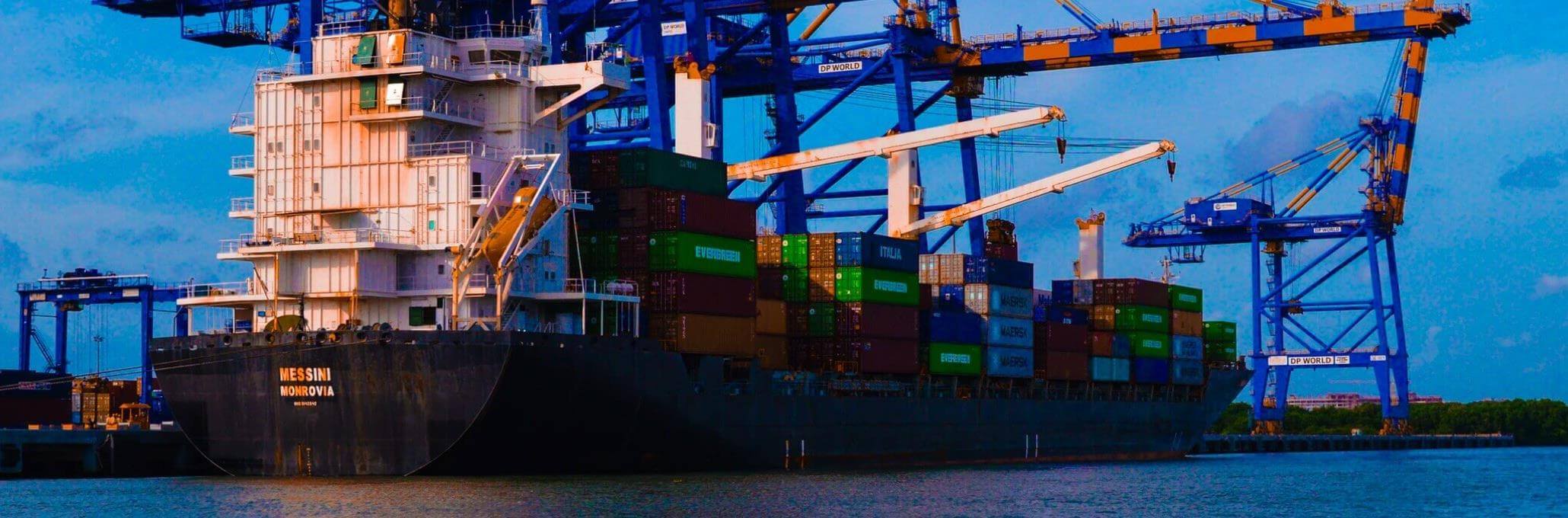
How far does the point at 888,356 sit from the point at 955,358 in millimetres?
3748

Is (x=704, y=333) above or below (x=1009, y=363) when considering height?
above

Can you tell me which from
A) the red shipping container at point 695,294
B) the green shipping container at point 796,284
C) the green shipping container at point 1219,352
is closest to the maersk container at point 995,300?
the green shipping container at point 796,284

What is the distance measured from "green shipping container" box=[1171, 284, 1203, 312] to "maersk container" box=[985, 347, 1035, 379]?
10850 mm

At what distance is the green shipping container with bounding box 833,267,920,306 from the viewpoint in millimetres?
52622

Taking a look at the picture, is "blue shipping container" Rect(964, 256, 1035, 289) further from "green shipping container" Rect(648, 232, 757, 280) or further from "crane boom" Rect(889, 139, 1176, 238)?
"green shipping container" Rect(648, 232, 757, 280)

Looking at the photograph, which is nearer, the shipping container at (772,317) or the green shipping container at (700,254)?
the green shipping container at (700,254)

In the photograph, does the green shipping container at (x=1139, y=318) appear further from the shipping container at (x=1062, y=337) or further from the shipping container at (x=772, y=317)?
the shipping container at (x=772, y=317)

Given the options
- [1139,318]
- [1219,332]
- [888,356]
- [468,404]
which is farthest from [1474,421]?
[468,404]

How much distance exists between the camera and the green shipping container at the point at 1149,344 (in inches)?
2689

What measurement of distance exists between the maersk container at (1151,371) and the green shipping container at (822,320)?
18.9 metres

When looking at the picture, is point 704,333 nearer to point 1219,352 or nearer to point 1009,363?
point 1009,363

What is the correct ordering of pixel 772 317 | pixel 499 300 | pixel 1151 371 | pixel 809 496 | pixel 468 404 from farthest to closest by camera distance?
1. pixel 1151 371
2. pixel 772 317
3. pixel 499 300
4. pixel 468 404
5. pixel 809 496

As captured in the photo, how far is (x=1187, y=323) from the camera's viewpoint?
72.0 m

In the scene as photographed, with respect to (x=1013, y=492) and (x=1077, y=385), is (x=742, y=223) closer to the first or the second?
(x=1013, y=492)
